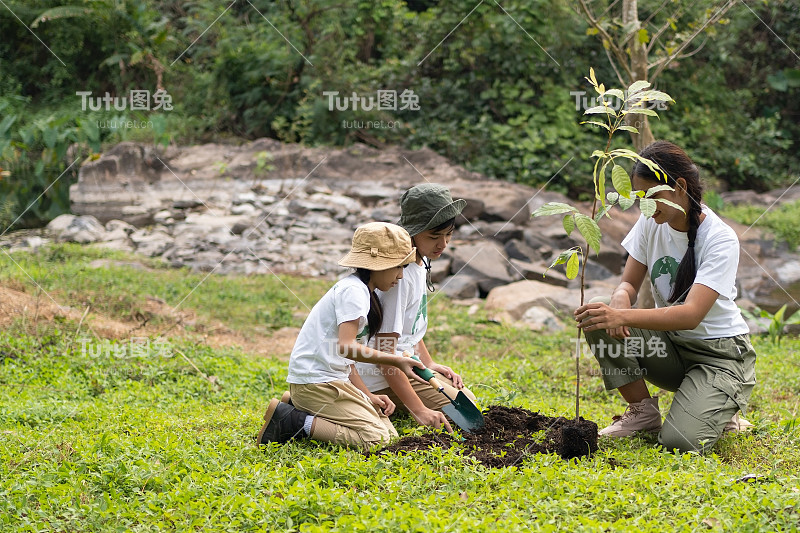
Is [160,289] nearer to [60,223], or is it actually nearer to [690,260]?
[60,223]

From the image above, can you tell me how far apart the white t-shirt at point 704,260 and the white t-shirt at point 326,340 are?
140 cm

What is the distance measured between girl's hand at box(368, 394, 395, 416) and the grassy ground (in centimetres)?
12

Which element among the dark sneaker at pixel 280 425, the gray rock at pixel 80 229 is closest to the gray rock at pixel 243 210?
the gray rock at pixel 80 229

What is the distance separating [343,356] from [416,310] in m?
0.61

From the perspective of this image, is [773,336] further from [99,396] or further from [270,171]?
[270,171]

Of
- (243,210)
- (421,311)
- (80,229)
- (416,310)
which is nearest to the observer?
(416,310)

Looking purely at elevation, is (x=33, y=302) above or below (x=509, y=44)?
below

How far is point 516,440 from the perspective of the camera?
336 cm

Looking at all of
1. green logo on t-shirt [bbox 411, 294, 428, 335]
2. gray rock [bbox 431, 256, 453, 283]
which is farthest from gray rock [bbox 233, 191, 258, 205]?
green logo on t-shirt [bbox 411, 294, 428, 335]

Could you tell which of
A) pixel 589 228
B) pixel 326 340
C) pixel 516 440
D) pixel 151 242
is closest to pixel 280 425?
pixel 326 340

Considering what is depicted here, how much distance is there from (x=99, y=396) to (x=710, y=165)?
37.5 feet

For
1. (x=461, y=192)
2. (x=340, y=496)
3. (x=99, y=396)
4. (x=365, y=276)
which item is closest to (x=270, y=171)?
(x=461, y=192)

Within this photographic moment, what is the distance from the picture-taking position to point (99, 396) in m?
4.44

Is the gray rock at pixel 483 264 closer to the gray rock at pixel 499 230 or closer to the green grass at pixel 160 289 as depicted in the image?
the gray rock at pixel 499 230
